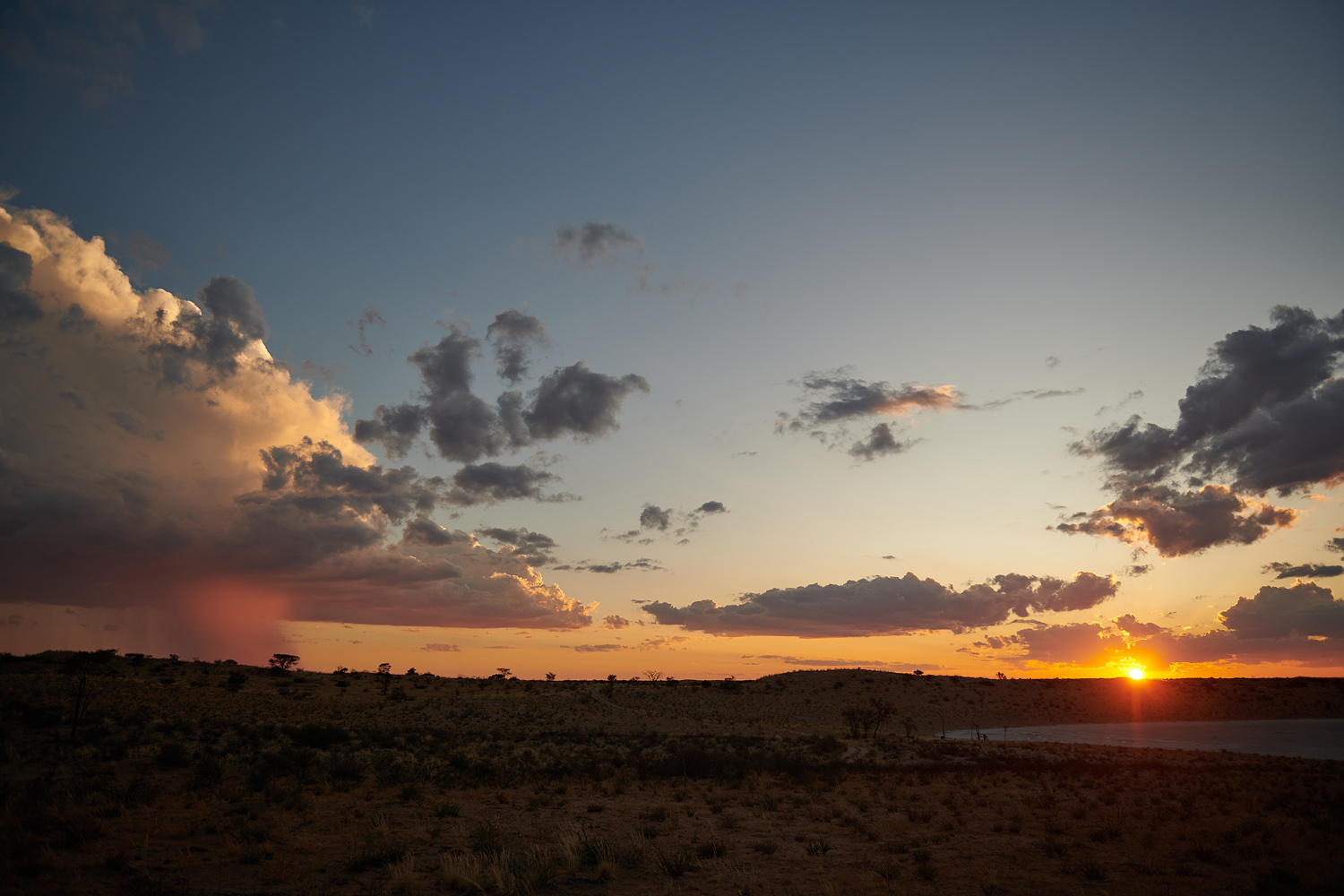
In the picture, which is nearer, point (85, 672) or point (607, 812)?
point (607, 812)

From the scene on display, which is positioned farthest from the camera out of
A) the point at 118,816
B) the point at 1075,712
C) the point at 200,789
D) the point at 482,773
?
the point at 1075,712

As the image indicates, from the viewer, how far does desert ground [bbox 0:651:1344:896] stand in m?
13.4

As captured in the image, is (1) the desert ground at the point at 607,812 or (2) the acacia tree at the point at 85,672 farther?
(2) the acacia tree at the point at 85,672

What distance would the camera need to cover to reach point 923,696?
312 ft

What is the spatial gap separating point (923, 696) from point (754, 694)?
24.6 metres

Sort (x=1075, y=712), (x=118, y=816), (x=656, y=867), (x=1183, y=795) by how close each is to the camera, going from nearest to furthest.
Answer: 1. (x=656, y=867)
2. (x=118, y=816)
3. (x=1183, y=795)
4. (x=1075, y=712)

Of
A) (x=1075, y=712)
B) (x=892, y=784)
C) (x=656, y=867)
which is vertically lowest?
(x=1075, y=712)

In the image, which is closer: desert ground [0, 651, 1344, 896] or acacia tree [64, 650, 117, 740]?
desert ground [0, 651, 1344, 896]

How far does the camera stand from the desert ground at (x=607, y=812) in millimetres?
13398

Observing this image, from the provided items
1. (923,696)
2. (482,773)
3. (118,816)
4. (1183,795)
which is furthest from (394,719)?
(923,696)

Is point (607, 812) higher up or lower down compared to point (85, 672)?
lower down

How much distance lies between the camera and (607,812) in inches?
841

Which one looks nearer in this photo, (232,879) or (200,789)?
(232,879)

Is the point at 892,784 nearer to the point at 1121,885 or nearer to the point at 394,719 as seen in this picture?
the point at 1121,885
